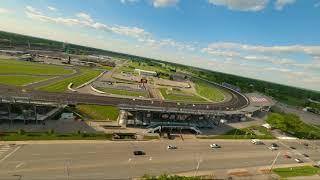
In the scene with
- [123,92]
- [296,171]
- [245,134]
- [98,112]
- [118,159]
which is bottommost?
[118,159]

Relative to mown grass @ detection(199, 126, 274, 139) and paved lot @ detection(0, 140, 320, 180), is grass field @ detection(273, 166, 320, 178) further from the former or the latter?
mown grass @ detection(199, 126, 274, 139)

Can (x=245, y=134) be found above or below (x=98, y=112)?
below

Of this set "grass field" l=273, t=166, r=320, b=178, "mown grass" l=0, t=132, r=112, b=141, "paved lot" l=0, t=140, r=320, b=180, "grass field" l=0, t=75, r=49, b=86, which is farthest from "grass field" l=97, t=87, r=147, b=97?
"grass field" l=273, t=166, r=320, b=178

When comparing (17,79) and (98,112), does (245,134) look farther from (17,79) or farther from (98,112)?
(17,79)

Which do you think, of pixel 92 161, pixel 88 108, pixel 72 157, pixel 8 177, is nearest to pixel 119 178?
pixel 92 161

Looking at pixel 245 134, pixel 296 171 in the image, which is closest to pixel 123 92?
pixel 245 134

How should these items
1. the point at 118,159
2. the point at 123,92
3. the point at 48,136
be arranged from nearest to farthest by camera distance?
the point at 118,159, the point at 48,136, the point at 123,92

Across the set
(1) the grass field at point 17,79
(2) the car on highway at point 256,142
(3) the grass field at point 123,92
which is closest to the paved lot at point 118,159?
(2) the car on highway at point 256,142
